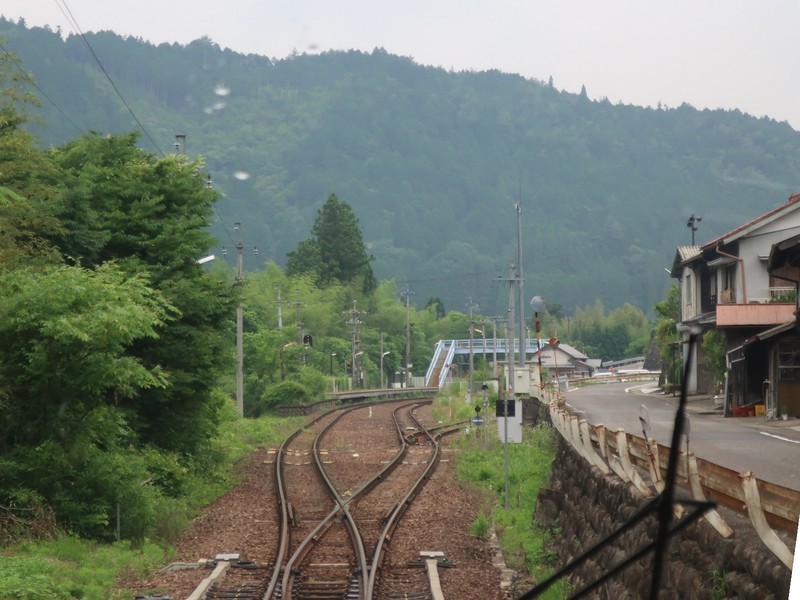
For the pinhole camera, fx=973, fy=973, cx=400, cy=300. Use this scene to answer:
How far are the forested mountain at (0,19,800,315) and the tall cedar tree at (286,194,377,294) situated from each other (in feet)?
15.6

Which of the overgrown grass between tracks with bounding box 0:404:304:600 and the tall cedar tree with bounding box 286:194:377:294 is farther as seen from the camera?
the tall cedar tree with bounding box 286:194:377:294

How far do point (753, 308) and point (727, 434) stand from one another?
949 cm

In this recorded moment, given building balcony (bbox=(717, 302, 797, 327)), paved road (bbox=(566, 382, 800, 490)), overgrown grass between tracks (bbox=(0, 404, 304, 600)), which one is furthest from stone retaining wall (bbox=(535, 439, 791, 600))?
building balcony (bbox=(717, 302, 797, 327))

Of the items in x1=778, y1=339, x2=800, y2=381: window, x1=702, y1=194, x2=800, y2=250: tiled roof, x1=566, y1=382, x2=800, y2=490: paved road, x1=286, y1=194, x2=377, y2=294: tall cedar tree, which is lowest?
x1=566, y1=382, x2=800, y2=490: paved road

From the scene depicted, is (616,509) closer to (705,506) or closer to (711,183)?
(705,506)

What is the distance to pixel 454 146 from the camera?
314 ft

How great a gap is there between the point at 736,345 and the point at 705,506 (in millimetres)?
27392

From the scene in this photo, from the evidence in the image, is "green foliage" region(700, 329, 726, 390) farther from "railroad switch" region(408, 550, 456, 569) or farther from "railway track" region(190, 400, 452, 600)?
"railroad switch" region(408, 550, 456, 569)

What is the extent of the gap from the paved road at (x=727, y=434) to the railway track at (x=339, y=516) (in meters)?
3.71

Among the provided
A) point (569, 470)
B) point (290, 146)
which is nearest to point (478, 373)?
point (290, 146)

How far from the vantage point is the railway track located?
10.3 metres

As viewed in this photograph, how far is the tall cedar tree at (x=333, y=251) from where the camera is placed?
78000 mm

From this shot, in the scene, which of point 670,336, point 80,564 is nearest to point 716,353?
point 670,336

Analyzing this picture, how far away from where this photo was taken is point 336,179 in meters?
98.2
